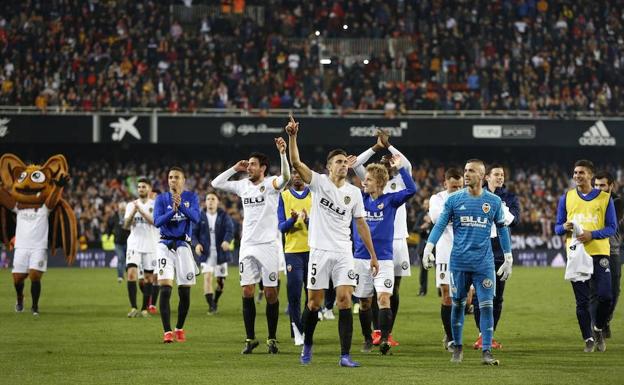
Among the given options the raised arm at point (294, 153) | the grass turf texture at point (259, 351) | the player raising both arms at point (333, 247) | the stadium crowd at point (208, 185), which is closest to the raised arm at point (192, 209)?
the grass turf texture at point (259, 351)

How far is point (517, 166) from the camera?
47.8m

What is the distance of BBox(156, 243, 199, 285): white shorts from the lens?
49.3ft

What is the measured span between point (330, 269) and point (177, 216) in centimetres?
348

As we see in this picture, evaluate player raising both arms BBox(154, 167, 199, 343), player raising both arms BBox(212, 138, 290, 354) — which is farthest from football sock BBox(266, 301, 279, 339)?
player raising both arms BBox(154, 167, 199, 343)

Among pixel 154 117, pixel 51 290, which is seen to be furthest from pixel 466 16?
pixel 51 290

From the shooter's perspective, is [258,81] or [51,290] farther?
[258,81]

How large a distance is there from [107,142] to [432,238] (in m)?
32.0

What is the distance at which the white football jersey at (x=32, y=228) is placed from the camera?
808 inches

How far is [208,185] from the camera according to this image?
44.4 metres

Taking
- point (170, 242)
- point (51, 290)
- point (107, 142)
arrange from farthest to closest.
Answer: point (107, 142), point (51, 290), point (170, 242)

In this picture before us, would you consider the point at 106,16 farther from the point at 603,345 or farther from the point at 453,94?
the point at 603,345

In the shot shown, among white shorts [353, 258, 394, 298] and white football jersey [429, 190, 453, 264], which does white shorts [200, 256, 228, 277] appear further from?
white shorts [353, 258, 394, 298]

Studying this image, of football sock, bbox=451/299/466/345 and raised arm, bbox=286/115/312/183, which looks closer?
raised arm, bbox=286/115/312/183

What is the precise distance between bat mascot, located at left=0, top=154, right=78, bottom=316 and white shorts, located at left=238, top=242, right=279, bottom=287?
7.48 meters
